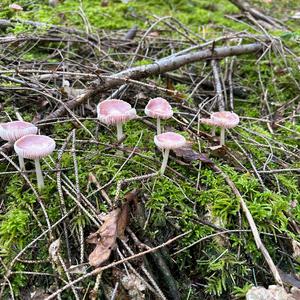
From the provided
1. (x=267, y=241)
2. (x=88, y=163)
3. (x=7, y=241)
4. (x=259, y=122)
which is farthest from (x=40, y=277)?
(x=259, y=122)

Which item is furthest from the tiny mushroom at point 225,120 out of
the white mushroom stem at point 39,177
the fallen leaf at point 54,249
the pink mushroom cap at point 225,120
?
the fallen leaf at point 54,249

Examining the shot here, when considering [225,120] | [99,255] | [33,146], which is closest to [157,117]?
[225,120]

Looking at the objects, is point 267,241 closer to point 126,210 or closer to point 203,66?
point 126,210

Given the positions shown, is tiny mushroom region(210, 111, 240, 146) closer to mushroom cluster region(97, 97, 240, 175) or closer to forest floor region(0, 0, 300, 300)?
mushroom cluster region(97, 97, 240, 175)

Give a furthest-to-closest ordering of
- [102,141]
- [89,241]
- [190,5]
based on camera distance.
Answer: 1. [190,5]
2. [102,141]
3. [89,241]

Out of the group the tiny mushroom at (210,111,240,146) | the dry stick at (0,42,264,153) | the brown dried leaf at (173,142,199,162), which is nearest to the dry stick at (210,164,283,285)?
the brown dried leaf at (173,142,199,162)

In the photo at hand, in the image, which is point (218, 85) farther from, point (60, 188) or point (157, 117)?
point (60, 188)
